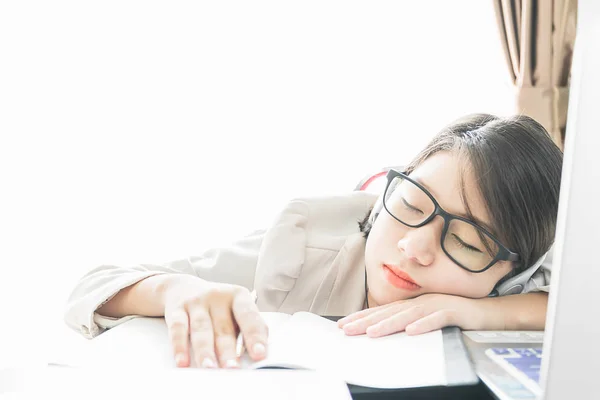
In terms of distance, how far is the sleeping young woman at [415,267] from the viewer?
681 mm

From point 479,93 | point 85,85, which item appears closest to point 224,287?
point 85,85

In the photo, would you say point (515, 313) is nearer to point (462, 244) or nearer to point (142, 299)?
point (462, 244)

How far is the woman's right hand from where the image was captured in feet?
1.84

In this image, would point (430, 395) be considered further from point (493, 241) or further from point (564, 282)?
point (493, 241)

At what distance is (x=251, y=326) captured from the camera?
23.7 inches

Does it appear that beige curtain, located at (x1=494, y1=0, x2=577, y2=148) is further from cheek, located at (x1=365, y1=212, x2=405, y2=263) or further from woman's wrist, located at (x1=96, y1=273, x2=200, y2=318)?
woman's wrist, located at (x1=96, y1=273, x2=200, y2=318)

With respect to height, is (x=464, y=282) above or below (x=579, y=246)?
below

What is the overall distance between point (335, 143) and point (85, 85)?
0.81 m

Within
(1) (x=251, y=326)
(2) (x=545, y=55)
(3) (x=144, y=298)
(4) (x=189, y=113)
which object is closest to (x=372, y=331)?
(1) (x=251, y=326)

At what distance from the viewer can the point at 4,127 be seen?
1704 mm

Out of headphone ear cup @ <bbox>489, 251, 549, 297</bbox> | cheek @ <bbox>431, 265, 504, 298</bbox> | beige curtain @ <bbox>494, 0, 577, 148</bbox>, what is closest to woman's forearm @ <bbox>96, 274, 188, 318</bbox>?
cheek @ <bbox>431, 265, 504, 298</bbox>

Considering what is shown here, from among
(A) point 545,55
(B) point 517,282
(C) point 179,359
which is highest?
(A) point 545,55

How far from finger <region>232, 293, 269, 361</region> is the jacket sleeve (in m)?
0.18

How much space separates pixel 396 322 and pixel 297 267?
1.02 ft
